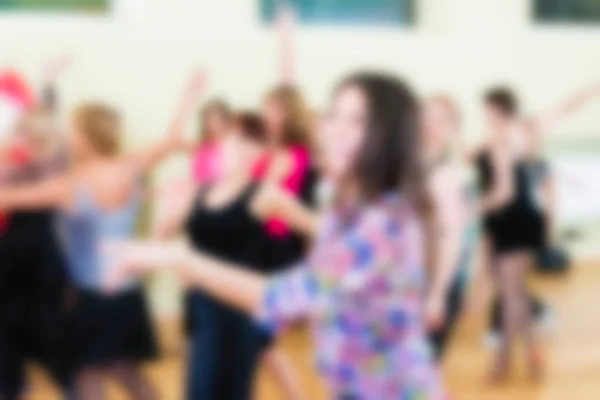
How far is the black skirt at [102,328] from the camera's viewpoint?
341 cm

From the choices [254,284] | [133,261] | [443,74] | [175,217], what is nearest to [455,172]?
[175,217]

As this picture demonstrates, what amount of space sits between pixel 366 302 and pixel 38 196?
1.70 metres

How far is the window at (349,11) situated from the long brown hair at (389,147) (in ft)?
14.4

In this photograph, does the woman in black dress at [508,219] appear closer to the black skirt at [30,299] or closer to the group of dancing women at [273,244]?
the group of dancing women at [273,244]

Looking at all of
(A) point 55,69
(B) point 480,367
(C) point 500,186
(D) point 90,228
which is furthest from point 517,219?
(A) point 55,69

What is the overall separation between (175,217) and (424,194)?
5.45 feet

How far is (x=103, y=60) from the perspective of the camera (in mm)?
5820

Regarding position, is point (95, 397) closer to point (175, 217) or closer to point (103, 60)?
point (175, 217)

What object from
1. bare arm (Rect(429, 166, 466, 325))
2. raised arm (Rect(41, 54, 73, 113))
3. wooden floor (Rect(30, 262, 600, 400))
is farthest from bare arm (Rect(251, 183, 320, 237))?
raised arm (Rect(41, 54, 73, 113))

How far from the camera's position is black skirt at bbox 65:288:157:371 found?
11.2 feet

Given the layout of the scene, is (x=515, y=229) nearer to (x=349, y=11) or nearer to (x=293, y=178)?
(x=293, y=178)

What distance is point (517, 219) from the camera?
16.0ft

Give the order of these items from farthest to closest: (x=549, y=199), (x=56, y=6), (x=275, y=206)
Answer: (x=56, y=6) → (x=549, y=199) → (x=275, y=206)

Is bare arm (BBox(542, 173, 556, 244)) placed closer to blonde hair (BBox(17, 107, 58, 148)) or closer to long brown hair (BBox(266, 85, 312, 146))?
long brown hair (BBox(266, 85, 312, 146))
